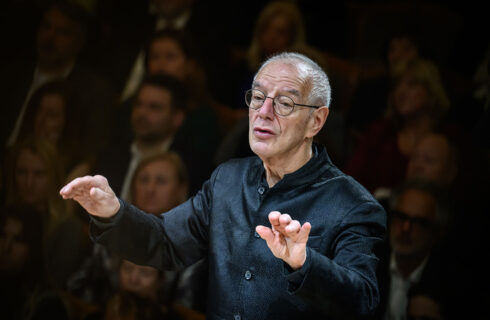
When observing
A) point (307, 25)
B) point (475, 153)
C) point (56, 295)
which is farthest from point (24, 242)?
point (475, 153)

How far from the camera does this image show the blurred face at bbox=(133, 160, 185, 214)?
197 inches

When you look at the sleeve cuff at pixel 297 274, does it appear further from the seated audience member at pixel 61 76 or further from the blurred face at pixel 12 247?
the blurred face at pixel 12 247

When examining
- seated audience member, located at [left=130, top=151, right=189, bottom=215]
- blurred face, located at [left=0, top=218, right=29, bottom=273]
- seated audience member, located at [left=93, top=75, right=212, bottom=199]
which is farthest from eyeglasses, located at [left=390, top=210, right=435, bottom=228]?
blurred face, located at [left=0, top=218, right=29, bottom=273]

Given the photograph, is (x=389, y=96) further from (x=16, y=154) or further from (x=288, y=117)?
(x=16, y=154)

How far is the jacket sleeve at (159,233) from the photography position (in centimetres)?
216

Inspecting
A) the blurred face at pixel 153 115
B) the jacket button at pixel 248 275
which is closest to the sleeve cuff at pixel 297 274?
the jacket button at pixel 248 275

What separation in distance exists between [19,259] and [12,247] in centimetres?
11

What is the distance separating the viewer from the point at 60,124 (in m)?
5.35

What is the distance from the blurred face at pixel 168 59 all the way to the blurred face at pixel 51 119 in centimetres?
81

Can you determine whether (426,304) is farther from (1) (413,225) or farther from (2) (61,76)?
(2) (61,76)

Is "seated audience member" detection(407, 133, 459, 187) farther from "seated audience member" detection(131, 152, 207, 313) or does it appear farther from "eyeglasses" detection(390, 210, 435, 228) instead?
"seated audience member" detection(131, 152, 207, 313)

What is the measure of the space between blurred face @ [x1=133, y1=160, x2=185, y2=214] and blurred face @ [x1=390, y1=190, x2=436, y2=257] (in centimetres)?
163

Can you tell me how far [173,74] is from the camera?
526 centimetres

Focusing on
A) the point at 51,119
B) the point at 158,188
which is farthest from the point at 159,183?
the point at 51,119
